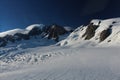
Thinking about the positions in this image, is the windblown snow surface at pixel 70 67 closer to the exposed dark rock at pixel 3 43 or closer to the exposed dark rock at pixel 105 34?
the exposed dark rock at pixel 105 34

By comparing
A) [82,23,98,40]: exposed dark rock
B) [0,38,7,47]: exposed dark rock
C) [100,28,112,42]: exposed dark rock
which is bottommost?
[100,28,112,42]: exposed dark rock

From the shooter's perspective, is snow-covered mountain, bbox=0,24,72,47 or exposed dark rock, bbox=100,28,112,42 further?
snow-covered mountain, bbox=0,24,72,47

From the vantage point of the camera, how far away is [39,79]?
20.6 m

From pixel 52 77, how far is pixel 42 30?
112 m

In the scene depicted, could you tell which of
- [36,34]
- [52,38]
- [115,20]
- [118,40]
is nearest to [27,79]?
→ [118,40]

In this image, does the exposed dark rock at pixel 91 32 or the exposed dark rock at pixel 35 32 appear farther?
the exposed dark rock at pixel 35 32

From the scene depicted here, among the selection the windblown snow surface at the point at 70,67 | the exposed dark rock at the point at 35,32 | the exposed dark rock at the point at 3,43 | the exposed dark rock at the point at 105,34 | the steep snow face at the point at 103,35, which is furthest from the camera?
the exposed dark rock at the point at 35,32

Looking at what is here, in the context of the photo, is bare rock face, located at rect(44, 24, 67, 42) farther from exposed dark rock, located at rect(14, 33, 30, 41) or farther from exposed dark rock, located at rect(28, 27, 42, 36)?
exposed dark rock, located at rect(14, 33, 30, 41)

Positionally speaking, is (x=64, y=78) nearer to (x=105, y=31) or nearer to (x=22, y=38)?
(x=105, y=31)

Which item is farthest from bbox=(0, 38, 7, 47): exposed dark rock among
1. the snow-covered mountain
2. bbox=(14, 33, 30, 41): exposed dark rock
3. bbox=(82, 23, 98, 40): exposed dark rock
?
bbox=(82, 23, 98, 40): exposed dark rock

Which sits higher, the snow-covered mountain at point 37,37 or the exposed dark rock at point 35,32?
the exposed dark rock at point 35,32

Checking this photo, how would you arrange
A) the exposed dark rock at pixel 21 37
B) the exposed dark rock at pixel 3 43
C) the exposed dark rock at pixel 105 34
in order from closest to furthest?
the exposed dark rock at pixel 105 34 < the exposed dark rock at pixel 3 43 < the exposed dark rock at pixel 21 37

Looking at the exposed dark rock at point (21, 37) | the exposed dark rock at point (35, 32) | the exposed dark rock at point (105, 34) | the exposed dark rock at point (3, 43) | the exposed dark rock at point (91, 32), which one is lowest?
the exposed dark rock at point (105, 34)

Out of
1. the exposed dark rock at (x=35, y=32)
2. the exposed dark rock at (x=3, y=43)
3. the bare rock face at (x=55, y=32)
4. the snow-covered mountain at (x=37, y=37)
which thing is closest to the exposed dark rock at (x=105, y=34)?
the snow-covered mountain at (x=37, y=37)
